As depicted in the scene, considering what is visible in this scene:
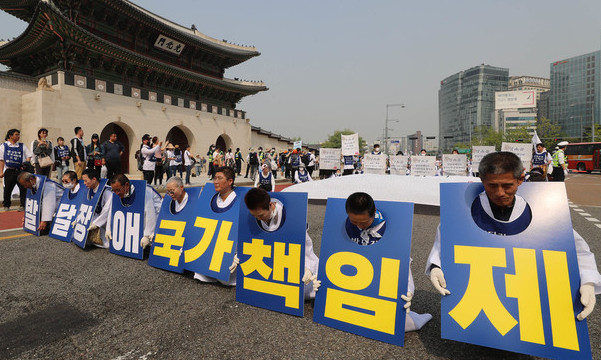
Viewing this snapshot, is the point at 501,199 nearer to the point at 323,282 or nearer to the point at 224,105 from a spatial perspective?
the point at 323,282

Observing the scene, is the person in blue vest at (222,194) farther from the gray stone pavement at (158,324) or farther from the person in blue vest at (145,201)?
the person in blue vest at (145,201)

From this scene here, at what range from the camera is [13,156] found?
265 inches

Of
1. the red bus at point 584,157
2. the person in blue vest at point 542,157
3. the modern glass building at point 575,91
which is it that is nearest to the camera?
the person in blue vest at point 542,157

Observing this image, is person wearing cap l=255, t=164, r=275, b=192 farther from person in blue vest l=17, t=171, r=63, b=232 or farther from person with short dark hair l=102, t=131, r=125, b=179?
person in blue vest l=17, t=171, r=63, b=232

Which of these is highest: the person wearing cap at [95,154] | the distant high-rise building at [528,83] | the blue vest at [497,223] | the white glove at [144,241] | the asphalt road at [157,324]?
the distant high-rise building at [528,83]

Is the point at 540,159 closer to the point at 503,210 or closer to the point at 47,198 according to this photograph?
the point at 503,210

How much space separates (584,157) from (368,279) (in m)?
36.3

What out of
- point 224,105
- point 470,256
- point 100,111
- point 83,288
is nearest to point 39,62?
point 100,111

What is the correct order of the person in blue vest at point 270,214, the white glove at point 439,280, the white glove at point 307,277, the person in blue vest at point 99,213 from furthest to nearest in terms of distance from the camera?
the person in blue vest at point 99,213
the person in blue vest at point 270,214
the white glove at point 307,277
the white glove at point 439,280

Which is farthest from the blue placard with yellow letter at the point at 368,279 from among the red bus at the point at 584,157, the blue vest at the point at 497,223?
the red bus at the point at 584,157

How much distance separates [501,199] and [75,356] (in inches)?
108

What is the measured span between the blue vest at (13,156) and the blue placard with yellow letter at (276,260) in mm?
6630

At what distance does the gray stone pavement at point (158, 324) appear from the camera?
6.67 ft

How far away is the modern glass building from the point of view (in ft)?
265
